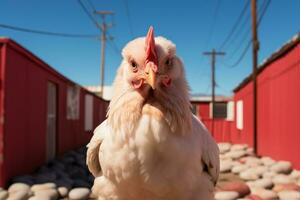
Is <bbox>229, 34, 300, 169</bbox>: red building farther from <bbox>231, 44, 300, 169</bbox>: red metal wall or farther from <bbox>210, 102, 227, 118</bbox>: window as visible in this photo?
<bbox>210, 102, 227, 118</bbox>: window

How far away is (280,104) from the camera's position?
1335cm

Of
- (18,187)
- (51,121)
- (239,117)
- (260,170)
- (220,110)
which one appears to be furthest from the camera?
(220,110)

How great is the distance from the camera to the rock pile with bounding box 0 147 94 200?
25.1 ft

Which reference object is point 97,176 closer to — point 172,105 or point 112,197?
point 112,197

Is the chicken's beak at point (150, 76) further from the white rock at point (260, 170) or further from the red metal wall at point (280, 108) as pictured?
the red metal wall at point (280, 108)

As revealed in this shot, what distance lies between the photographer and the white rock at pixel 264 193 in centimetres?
804

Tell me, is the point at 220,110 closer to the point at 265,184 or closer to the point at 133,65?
the point at 265,184

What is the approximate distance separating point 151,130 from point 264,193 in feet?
19.3

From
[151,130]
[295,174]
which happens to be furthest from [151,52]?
[295,174]

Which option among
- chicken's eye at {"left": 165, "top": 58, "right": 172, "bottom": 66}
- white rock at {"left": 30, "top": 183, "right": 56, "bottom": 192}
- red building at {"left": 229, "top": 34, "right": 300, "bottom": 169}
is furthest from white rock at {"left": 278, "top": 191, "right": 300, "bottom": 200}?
chicken's eye at {"left": 165, "top": 58, "right": 172, "bottom": 66}

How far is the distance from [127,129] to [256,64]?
577 inches

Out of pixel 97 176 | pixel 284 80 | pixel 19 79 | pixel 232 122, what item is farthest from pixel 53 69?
pixel 232 122

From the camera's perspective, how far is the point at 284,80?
508 inches

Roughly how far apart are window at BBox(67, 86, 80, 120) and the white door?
2.09m
